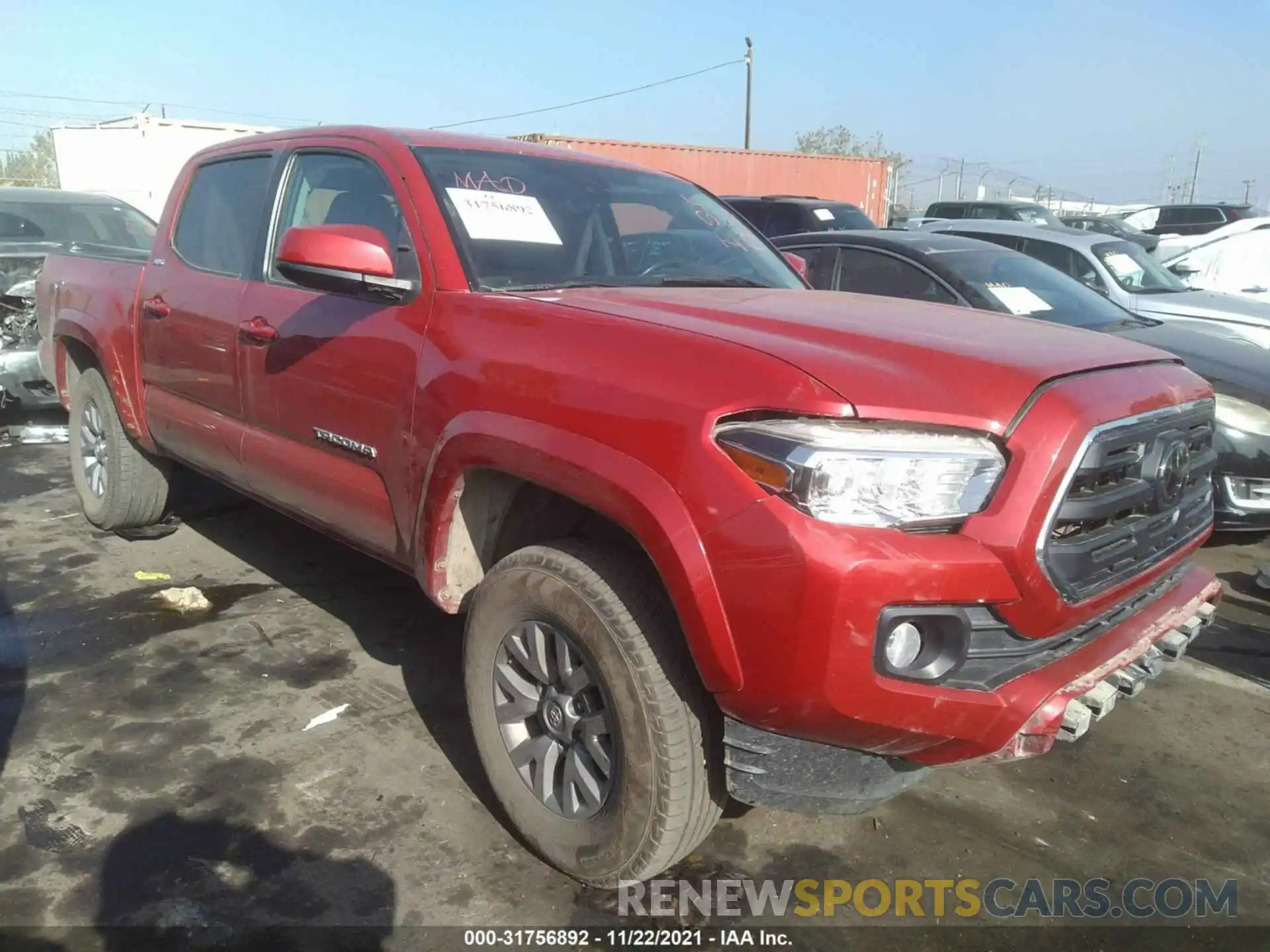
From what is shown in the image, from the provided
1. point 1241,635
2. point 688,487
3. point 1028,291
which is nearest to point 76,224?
point 1028,291

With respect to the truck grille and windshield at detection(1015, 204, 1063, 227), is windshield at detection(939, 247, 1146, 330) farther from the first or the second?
windshield at detection(1015, 204, 1063, 227)

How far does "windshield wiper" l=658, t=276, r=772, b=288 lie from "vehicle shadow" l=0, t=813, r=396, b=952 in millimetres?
1902

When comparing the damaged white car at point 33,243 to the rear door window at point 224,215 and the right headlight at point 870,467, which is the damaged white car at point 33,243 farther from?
the right headlight at point 870,467

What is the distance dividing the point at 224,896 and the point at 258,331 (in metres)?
1.85

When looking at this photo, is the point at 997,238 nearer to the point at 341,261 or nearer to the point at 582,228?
the point at 582,228

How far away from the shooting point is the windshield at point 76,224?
24.0ft

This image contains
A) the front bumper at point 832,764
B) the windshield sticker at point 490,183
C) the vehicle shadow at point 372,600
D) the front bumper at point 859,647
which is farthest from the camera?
the vehicle shadow at point 372,600

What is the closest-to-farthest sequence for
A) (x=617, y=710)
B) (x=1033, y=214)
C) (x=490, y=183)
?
1. (x=617, y=710)
2. (x=490, y=183)
3. (x=1033, y=214)

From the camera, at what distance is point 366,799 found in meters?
2.84

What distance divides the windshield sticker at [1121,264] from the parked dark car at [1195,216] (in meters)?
13.7

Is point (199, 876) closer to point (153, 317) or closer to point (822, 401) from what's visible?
point (822, 401)

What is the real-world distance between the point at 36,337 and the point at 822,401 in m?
6.76

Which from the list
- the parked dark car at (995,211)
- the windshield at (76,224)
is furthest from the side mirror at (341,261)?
the parked dark car at (995,211)

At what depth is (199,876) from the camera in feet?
8.14
